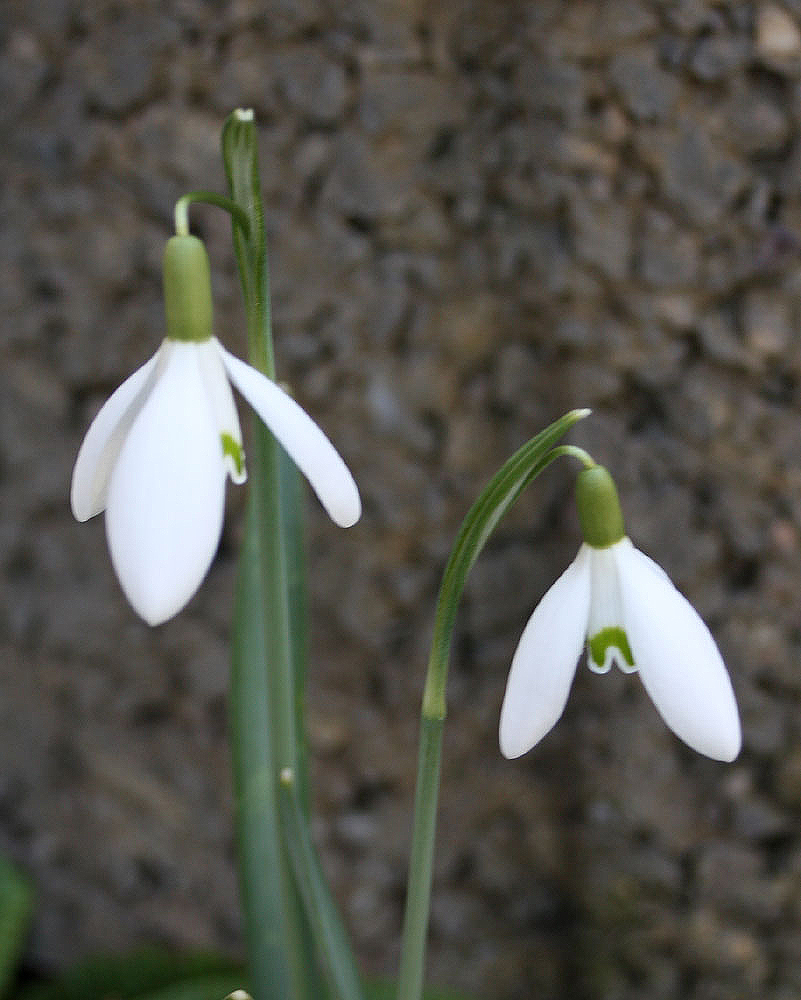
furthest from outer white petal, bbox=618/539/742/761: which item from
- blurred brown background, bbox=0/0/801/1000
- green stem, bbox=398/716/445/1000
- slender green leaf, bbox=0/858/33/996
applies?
slender green leaf, bbox=0/858/33/996

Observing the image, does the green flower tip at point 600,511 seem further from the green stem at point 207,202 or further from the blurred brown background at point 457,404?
the blurred brown background at point 457,404

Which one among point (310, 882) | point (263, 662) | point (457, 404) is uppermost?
point (457, 404)

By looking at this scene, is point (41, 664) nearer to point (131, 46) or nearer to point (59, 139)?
point (59, 139)

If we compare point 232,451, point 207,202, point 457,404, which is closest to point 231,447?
point 232,451

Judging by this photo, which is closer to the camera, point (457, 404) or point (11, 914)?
point (457, 404)

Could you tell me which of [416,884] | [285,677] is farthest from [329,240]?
[416,884]

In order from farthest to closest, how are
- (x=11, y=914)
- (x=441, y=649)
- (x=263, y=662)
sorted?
(x=11, y=914) → (x=263, y=662) → (x=441, y=649)

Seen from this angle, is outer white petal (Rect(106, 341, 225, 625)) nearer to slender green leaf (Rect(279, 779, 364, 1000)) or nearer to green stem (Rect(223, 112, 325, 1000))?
green stem (Rect(223, 112, 325, 1000))

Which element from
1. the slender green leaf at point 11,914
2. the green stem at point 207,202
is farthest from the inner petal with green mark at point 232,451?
the slender green leaf at point 11,914

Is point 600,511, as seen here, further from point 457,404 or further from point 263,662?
point 457,404
